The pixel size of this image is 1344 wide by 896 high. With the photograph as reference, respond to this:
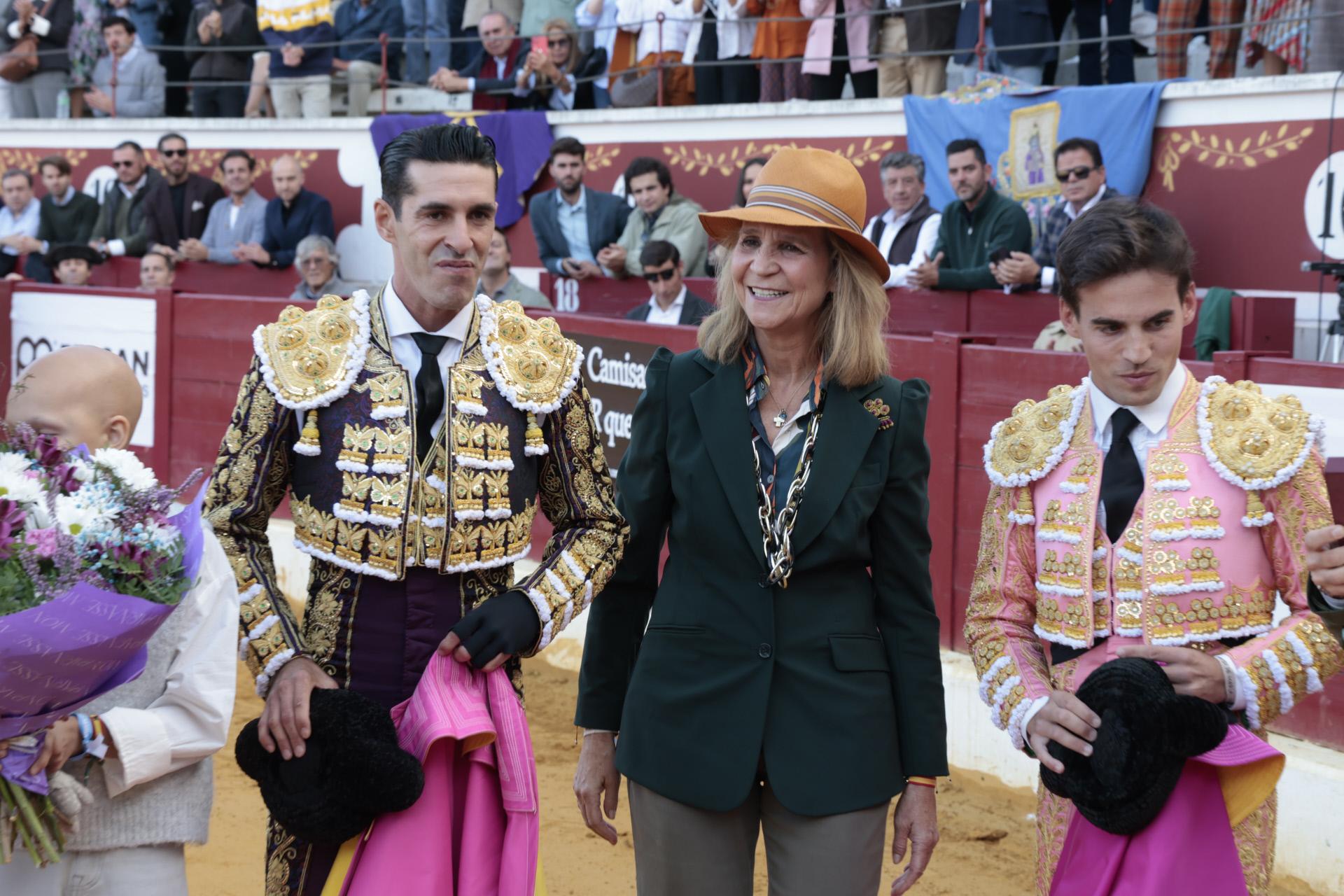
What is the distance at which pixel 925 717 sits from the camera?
249cm

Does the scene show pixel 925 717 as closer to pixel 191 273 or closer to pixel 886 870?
pixel 886 870

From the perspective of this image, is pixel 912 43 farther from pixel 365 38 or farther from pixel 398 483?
pixel 398 483

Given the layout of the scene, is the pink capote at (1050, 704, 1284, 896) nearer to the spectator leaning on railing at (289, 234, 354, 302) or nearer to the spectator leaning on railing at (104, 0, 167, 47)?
the spectator leaning on railing at (289, 234, 354, 302)

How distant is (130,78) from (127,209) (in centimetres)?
221

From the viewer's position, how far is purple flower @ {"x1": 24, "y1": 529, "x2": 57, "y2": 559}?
2182mm

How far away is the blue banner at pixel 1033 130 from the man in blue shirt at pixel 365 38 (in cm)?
528

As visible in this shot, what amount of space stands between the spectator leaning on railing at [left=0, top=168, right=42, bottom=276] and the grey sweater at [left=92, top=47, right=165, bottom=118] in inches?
53.2

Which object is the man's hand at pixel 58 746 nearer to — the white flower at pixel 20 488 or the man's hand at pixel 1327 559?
the white flower at pixel 20 488

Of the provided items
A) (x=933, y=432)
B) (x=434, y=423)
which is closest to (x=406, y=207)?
(x=434, y=423)

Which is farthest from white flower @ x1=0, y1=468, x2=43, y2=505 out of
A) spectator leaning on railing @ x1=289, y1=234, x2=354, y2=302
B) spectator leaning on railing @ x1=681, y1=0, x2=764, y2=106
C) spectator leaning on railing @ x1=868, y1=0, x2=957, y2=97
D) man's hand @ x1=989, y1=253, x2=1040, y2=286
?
spectator leaning on railing @ x1=681, y1=0, x2=764, y2=106

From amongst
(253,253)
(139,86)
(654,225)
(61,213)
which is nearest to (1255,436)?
(654,225)

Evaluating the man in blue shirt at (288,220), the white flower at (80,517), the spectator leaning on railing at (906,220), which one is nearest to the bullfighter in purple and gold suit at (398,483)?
the white flower at (80,517)

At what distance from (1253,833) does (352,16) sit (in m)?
11.3

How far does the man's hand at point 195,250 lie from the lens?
11289 mm
